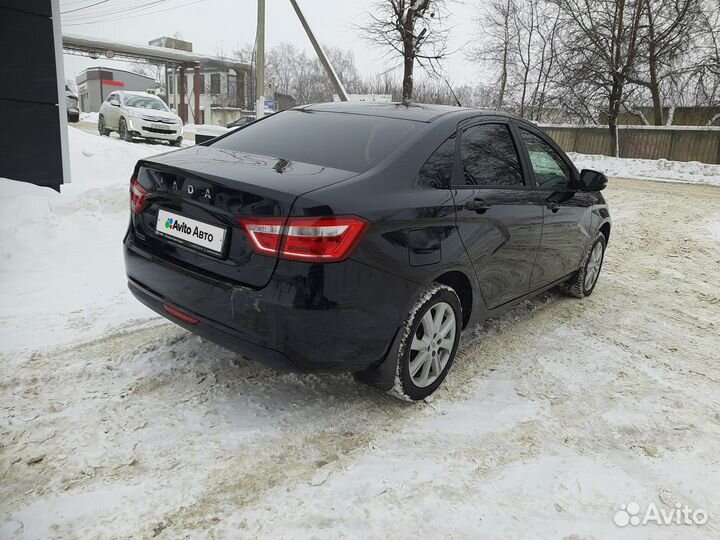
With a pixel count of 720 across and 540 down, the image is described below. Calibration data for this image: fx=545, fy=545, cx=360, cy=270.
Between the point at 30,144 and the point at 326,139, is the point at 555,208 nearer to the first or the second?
the point at 326,139

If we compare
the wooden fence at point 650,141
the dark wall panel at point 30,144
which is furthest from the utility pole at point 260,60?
the wooden fence at point 650,141

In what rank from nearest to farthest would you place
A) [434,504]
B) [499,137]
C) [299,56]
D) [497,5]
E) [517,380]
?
[434,504] → [517,380] → [499,137] → [497,5] → [299,56]

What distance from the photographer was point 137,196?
306 centimetres

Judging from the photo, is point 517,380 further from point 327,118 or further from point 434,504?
point 327,118

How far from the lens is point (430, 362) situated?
307 cm

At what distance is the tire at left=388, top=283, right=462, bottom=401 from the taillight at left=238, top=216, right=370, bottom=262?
61 centimetres

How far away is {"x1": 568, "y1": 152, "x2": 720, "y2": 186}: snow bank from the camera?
753 inches

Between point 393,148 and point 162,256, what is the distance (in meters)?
1.36

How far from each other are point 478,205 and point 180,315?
1.79 metres

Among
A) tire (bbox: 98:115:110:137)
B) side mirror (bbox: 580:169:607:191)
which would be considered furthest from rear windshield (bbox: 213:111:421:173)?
tire (bbox: 98:115:110:137)

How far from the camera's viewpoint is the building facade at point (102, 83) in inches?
2447

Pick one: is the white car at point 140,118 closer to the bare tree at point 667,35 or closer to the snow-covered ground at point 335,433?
the snow-covered ground at point 335,433

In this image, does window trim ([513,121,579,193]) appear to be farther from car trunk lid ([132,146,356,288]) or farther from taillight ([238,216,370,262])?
taillight ([238,216,370,262])

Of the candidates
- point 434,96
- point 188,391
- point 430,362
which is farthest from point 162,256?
point 434,96
